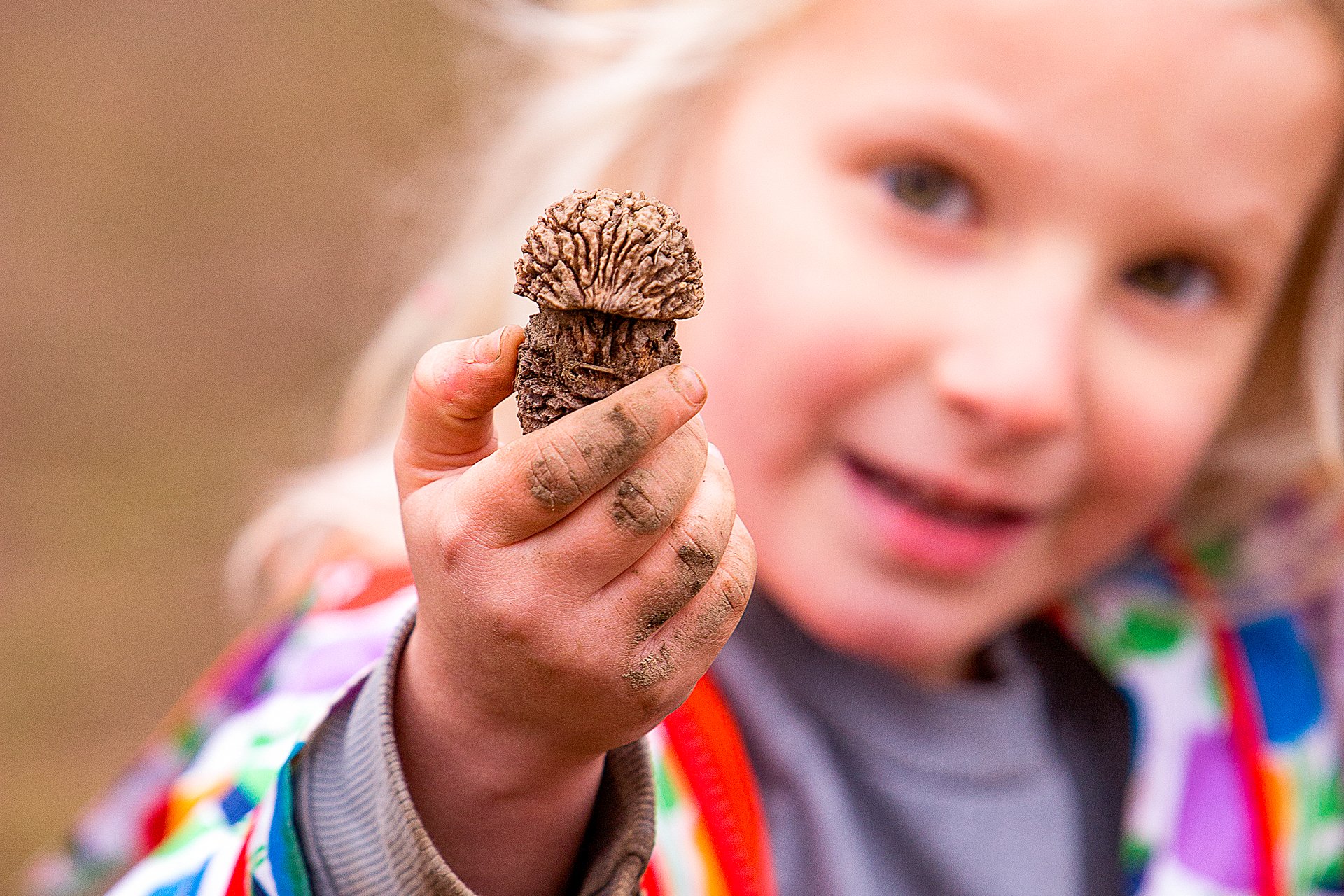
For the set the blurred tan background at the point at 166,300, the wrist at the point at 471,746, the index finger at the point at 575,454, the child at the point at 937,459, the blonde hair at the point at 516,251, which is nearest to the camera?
the index finger at the point at 575,454

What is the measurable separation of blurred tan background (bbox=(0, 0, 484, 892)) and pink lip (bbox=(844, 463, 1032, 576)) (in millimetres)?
984

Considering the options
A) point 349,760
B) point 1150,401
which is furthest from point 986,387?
point 349,760

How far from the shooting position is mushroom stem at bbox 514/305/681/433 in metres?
0.80

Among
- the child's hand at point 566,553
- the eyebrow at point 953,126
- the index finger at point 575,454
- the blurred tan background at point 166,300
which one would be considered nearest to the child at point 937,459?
the eyebrow at point 953,126

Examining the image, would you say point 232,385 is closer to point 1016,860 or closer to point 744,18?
point 744,18

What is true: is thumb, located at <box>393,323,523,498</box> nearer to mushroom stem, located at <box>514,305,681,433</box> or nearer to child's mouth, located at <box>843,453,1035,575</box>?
mushroom stem, located at <box>514,305,681,433</box>

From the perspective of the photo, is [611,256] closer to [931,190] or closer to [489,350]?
[489,350]

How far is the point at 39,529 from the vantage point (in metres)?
2.65

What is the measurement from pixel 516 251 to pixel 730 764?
0.81 m

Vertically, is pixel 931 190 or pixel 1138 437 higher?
pixel 931 190

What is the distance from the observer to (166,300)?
325cm

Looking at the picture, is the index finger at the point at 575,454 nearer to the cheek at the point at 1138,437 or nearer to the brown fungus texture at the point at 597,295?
the brown fungus texture at the point at 597,295

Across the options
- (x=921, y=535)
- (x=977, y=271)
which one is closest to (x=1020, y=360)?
(x=977, y=271)

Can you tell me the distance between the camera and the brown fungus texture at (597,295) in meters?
0.78
